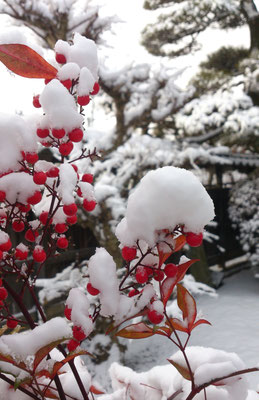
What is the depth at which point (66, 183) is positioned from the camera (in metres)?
0.53

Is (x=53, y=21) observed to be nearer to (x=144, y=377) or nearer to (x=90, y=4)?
(x=90, y=4)

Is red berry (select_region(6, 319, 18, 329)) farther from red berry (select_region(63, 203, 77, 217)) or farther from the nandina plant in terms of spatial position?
red berry (select_region(63, 203, 77, 217))

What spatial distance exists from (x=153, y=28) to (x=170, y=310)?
23.1 ft

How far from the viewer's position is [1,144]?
499mm

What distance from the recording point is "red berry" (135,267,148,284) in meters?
0.51

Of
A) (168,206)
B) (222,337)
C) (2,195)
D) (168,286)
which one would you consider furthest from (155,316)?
(222,337)

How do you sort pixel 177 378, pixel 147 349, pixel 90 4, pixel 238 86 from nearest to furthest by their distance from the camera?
pixel 177 378 → pixel 90 4 → pixel 147 349 → pixel 238 86

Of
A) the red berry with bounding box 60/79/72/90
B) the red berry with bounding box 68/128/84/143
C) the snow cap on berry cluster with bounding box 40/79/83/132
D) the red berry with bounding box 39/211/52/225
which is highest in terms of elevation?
the red berry with bounding box 60/79/72/90

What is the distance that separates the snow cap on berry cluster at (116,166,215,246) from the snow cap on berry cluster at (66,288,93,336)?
4.8 inches

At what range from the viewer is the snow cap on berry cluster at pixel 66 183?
0.53m

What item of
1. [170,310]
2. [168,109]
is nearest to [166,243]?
[170,310]

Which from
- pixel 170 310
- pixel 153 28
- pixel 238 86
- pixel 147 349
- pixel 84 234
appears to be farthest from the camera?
pixel 153 28

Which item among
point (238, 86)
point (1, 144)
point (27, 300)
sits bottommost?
point (27, 300)

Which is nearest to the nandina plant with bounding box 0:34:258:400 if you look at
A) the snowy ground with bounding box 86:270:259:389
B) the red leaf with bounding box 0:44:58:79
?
the red leaf with bounding box 0:44:58:79
